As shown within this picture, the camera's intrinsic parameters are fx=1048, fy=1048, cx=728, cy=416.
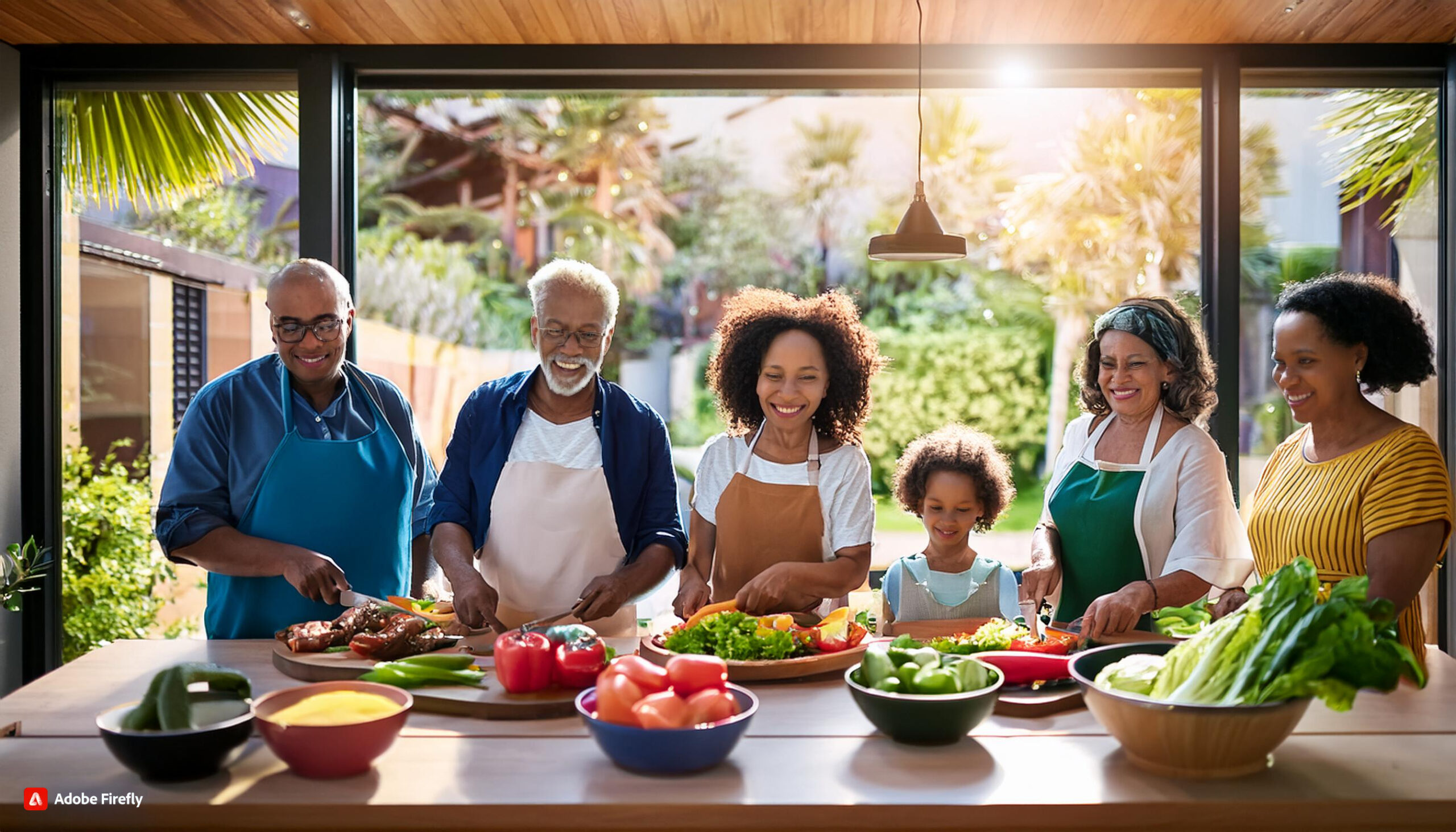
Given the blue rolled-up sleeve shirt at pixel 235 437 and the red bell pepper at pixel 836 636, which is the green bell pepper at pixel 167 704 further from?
the red bell pepper at pixel 836 636

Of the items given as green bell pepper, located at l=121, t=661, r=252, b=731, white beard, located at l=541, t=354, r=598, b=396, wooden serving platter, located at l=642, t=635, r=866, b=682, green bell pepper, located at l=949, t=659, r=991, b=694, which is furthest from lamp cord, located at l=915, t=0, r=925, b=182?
green bell pepper, located at l=121, t=661, r=252, b=731

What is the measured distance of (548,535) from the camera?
110 inches

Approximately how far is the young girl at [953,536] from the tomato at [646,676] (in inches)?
55.4

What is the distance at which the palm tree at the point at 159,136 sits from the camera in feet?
13.1

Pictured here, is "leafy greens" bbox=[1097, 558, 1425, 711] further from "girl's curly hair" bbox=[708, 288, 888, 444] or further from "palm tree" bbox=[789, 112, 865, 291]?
"palm tree" bbox=[789, 112, 865, 291]

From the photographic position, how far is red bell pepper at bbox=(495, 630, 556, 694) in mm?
1954

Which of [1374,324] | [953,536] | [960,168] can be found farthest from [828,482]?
[960,168]

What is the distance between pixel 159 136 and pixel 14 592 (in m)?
1.77

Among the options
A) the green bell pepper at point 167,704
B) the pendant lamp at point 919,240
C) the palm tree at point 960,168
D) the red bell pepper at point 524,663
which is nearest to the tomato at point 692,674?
the red bell pepper at point 524,663

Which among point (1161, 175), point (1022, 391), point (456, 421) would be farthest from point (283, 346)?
point (1022, 391)

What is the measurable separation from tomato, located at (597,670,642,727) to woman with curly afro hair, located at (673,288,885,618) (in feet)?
2.95

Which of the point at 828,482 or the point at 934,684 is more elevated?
the point at 828,482

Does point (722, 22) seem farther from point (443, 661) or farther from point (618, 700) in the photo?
point (618, 700)

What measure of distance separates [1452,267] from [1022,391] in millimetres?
4993
